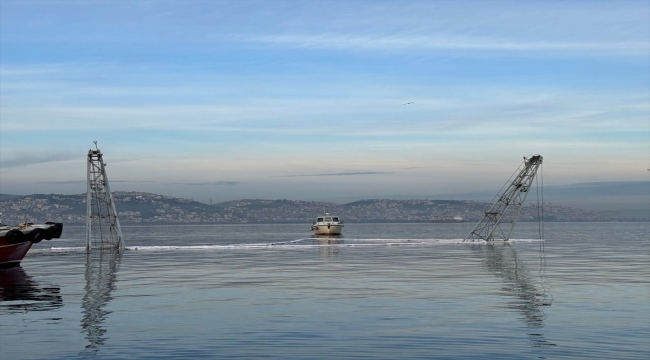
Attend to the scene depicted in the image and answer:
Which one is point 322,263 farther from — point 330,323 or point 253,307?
point 330,323

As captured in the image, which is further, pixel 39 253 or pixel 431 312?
pixel 39 253

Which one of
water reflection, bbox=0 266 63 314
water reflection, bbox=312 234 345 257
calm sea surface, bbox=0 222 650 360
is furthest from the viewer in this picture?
water reflection, bbox=312 234 345 257

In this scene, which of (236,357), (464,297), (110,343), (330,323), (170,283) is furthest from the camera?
(170,283)

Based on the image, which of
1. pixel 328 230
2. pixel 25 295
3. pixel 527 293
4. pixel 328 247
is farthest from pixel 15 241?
pixel 328 230

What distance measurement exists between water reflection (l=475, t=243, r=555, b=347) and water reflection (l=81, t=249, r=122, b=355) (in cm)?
1363

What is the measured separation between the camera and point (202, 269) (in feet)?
193

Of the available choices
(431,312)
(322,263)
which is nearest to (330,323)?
(431,312)

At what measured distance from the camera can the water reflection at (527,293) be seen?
27922mm

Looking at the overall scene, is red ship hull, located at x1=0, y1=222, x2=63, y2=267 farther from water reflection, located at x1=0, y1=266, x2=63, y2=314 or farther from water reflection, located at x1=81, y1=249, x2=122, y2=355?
water reflection, located at x1=0, y1=266, x2=63, y2=314

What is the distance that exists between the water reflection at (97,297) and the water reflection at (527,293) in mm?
13631

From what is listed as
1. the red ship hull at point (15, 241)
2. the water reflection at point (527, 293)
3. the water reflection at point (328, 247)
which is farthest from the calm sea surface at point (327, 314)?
the water reflection at point (328, 247)

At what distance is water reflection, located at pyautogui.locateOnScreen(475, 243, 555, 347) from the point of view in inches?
1099

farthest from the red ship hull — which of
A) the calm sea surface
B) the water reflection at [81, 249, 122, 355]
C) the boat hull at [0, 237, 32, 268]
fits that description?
the calm sea surface

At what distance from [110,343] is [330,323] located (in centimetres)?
786
